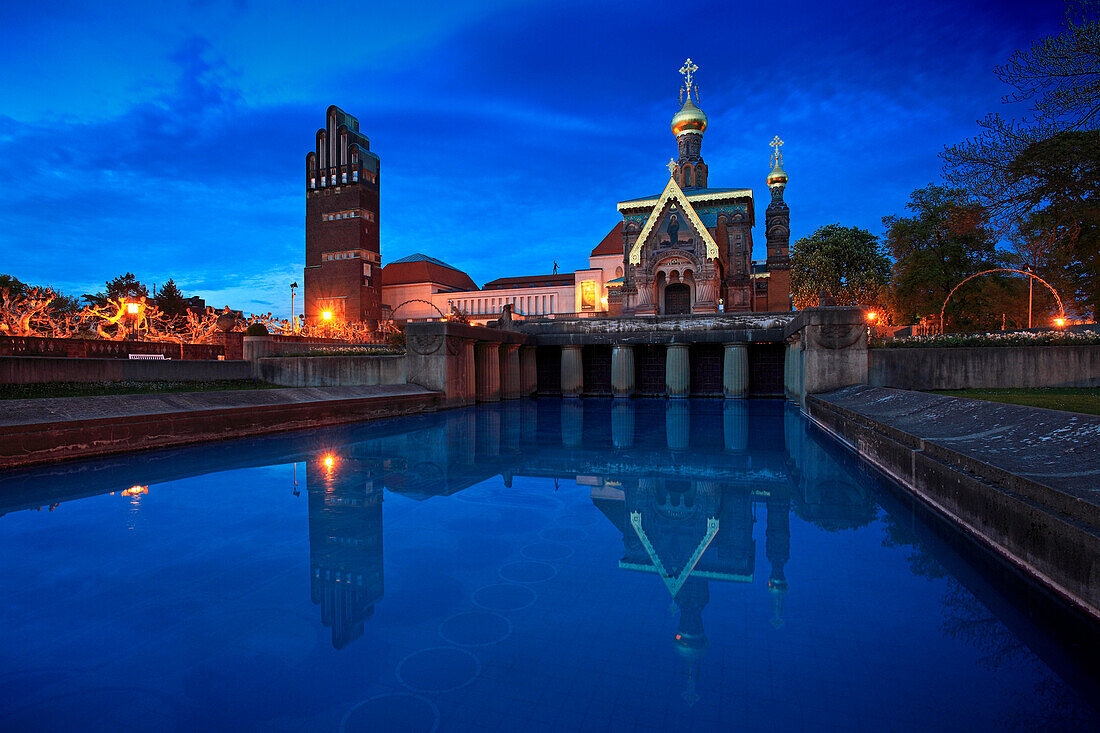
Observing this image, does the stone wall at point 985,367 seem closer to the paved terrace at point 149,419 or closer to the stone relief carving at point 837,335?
the stone relief carving at point 837,335

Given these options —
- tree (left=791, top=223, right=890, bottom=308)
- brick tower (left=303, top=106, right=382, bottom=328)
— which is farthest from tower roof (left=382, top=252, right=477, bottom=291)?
tree (left=791, top=223, right=890, bottom=308)

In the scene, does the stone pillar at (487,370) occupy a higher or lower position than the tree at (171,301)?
lower

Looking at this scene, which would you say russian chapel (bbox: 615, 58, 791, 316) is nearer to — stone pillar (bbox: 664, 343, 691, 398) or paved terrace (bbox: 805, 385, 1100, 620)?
stone pillar (bbox: 664, 343, 691, 398)

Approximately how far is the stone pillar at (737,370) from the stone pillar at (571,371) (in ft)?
28.4

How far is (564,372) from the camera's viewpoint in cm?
3456

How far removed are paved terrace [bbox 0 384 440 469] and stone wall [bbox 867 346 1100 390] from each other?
17.9m

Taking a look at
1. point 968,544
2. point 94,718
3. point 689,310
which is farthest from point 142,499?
point 689,310

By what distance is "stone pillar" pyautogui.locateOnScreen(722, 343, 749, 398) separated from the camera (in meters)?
31.4

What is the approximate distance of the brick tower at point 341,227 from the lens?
73.8 metres

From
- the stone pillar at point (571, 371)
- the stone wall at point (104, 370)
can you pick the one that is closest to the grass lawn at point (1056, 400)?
the stone pillar at point (571, 371)

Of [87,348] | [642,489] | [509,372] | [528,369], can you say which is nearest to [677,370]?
[528,369]

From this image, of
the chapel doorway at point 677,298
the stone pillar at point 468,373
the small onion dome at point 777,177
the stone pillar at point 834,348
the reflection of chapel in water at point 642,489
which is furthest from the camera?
the small onion dome at point 777,177

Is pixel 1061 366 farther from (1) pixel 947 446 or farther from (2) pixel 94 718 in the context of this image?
(2) pixel 94 718

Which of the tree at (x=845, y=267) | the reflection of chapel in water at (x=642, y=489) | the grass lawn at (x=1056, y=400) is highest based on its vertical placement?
the tree at (x=845, y=267)
